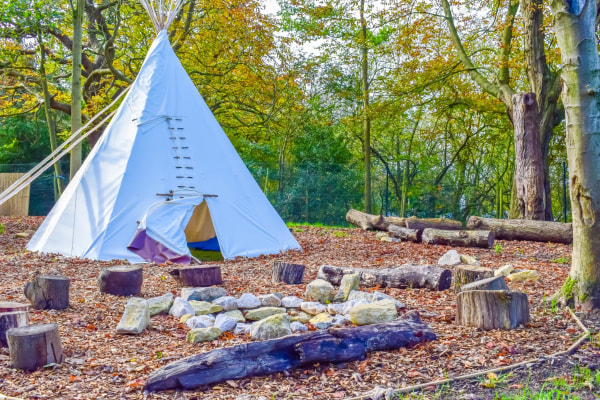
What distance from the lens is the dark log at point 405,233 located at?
33.6 feet

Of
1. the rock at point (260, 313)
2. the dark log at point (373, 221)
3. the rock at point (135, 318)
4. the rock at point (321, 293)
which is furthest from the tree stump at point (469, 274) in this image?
the dark log at point (373, 221)

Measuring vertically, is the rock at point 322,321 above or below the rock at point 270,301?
below

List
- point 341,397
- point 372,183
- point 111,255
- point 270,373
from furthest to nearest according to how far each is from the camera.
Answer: point 372,183
point 111,255
point 270,373
point 341,397

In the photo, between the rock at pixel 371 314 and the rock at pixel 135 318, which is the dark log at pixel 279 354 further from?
the rock at pixel 135 318

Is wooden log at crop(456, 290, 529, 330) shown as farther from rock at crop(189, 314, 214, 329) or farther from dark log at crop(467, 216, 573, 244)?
dark log at crop(467, 216, 573, 244)

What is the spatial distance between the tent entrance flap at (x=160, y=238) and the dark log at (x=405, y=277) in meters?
2.56

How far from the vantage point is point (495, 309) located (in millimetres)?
3861

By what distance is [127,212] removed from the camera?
25.1ft

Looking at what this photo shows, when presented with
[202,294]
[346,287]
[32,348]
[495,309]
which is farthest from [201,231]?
[495,309]

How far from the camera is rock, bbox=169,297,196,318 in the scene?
448 centimetres

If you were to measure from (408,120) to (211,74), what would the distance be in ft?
22.6

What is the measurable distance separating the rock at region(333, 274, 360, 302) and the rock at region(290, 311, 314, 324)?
1.93 ft

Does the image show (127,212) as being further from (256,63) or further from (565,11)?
(256,63)

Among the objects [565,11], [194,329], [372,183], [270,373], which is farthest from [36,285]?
[372,183]
